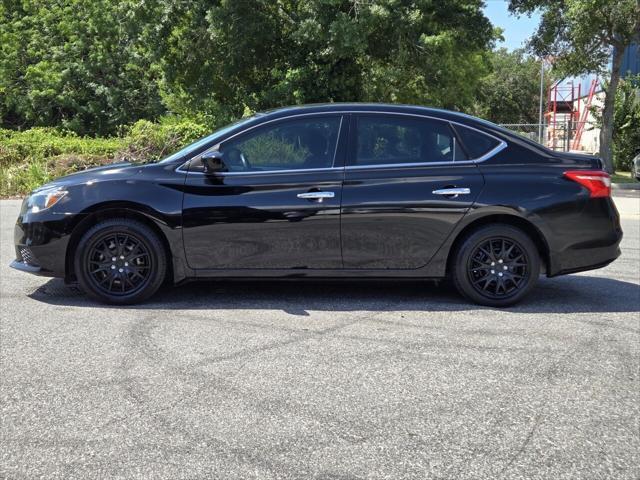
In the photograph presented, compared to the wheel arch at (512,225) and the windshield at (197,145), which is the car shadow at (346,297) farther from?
the windshield at (197,145)

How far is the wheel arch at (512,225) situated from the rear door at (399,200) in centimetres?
16

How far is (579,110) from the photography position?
40875 mm

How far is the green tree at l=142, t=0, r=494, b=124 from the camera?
17.7m

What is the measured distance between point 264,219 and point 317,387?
1.98 m

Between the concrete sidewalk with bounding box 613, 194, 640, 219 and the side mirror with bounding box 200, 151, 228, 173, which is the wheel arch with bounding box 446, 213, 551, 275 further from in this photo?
the concrete sidewalk with bounding box 613, 194, 640, 219

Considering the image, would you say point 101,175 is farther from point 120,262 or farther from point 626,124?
point 626,124

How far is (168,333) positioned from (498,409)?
240 cm

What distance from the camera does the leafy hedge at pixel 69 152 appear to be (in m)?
16.0

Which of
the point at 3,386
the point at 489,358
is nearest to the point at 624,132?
the point at 489,358

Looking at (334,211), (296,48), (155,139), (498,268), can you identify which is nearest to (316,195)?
(334,211)

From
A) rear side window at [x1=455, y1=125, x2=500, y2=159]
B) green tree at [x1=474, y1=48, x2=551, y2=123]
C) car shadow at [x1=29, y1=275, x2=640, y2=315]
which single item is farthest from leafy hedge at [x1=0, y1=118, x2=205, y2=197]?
green tree at [x1=474, y1=48, x2=551, y2=123]

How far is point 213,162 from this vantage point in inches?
214

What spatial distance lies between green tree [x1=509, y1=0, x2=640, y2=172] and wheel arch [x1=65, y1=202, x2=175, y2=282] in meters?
17.6

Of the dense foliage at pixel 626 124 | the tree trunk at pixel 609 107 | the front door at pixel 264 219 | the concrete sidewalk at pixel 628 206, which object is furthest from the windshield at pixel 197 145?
the dense foliage at pixel 626 124
